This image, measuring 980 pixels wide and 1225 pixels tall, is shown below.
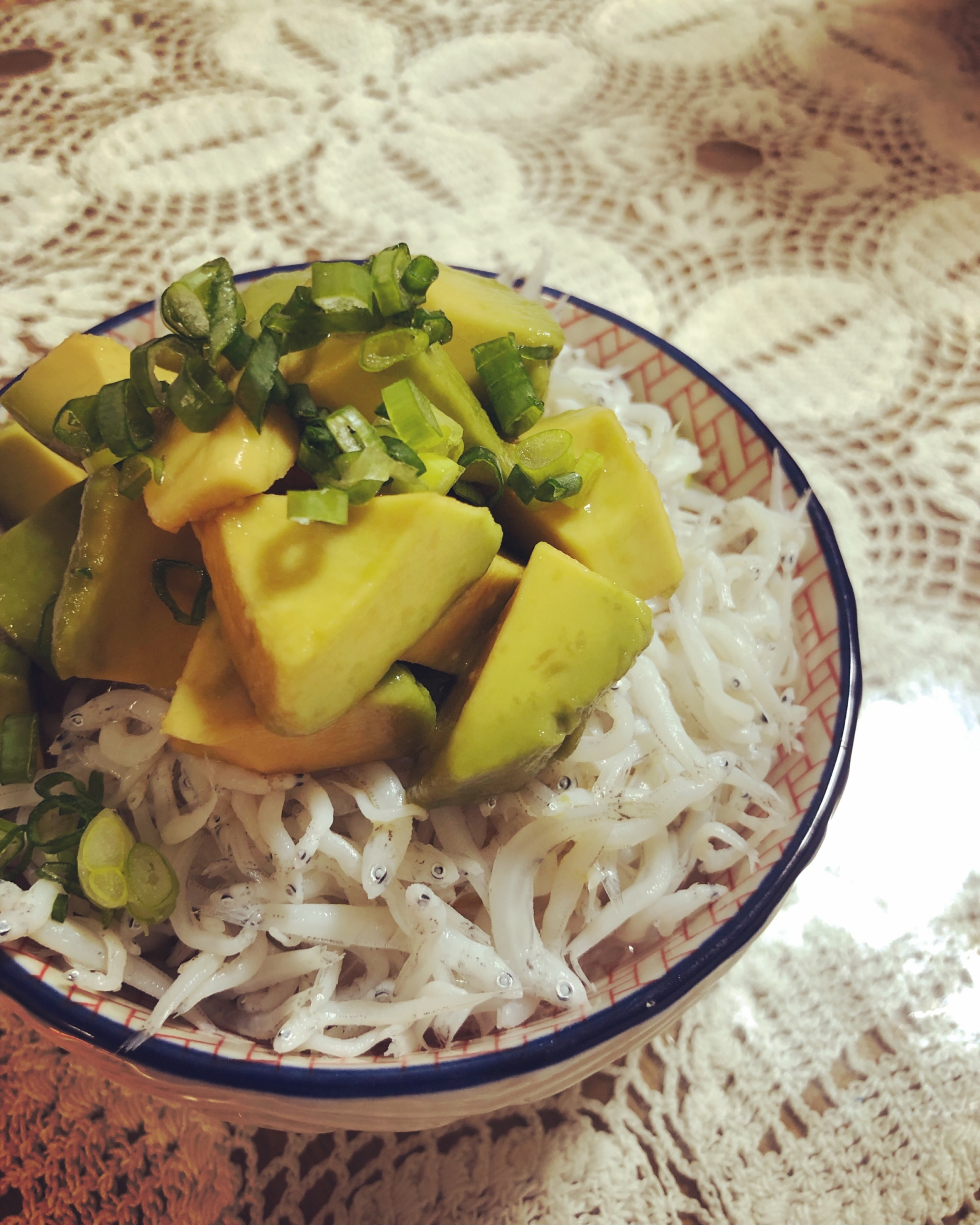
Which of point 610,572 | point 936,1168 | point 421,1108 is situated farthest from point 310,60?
point 936,1168

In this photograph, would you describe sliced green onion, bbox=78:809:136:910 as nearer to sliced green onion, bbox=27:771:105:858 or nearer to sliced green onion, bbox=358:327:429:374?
sliced green onion, bbox=27:771:105:858

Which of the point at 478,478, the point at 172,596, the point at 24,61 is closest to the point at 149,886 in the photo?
the point at 172,596

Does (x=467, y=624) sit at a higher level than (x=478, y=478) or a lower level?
lower

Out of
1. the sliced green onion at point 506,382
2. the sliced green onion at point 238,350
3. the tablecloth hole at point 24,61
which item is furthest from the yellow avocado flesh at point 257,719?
the tablecloth hole at point 24,61

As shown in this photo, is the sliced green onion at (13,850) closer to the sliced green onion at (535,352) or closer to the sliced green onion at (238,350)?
the sliced green onion at (238,350)

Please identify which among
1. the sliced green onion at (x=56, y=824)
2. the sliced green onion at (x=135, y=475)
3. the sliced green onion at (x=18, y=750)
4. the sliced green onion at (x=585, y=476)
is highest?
the sliced green onion at (x=135, y=475)

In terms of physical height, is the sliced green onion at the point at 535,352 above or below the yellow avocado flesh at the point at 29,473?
above

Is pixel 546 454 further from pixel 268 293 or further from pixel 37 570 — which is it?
pixel 37 570
